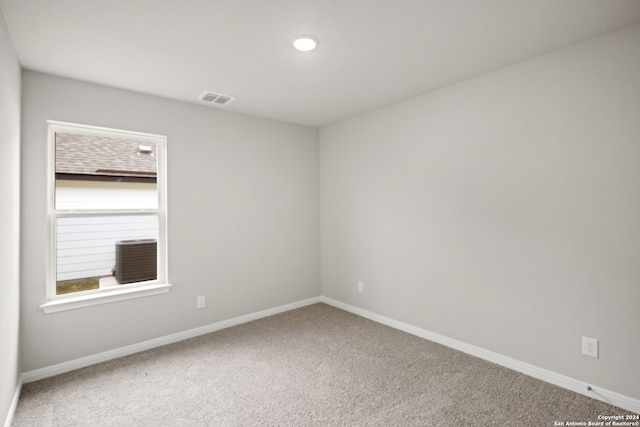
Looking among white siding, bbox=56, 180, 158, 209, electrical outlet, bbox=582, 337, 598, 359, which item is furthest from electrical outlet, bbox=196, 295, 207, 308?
electrical outlet, bbox=582, 337, 598, 359

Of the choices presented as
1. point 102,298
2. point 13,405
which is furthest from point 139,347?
point 13,405

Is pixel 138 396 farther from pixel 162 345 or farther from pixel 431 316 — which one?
pixel 431 316

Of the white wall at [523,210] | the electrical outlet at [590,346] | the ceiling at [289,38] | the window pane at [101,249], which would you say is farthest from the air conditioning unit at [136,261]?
the electrical outlet at [590,346]

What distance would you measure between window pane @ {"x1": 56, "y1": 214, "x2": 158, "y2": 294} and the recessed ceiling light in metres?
2.19

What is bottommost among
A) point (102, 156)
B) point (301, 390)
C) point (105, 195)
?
point (301, 390)

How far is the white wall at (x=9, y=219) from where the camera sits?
189 cm

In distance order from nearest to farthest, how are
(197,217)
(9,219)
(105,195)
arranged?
(9,219)
(105,195)
(197,217)

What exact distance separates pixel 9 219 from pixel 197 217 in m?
1.56

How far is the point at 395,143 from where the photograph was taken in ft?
11.8

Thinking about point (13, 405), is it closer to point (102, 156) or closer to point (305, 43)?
point (102, 156)

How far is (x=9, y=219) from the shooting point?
6.90ft

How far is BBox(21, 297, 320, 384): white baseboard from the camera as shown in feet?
8.62

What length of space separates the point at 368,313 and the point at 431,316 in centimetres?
86

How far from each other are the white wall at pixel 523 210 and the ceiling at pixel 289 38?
0.95 feet
